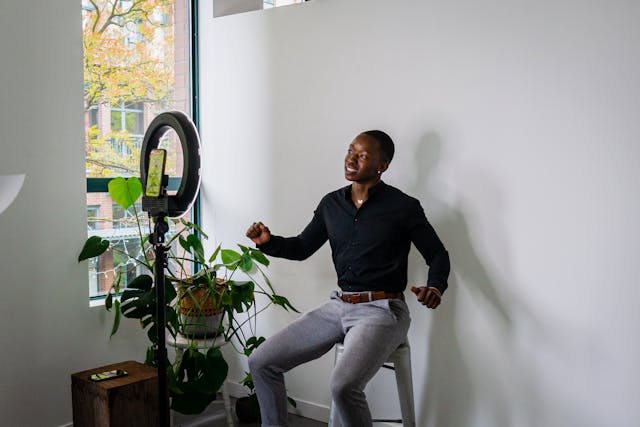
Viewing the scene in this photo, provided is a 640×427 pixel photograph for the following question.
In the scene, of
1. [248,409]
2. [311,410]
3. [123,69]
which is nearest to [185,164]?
[123,69]

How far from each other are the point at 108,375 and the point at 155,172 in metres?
0.89

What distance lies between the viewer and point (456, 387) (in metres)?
3.06

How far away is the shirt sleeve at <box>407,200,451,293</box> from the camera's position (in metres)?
2.76

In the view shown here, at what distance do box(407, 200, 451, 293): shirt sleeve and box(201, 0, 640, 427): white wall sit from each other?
21cm

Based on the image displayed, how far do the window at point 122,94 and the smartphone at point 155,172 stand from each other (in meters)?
0.79

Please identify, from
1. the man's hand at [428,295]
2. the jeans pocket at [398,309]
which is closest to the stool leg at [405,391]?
the jeans pocket at [398,309]


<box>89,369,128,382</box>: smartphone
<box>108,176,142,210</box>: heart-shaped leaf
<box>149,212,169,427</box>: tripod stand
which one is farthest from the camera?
<box>108,176,142,210</box>: heart-shaped leaf

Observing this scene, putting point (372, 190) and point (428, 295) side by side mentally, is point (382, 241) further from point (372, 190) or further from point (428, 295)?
point (428, 295)

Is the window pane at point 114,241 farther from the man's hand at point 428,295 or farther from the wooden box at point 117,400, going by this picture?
the man's hand at point 428,295

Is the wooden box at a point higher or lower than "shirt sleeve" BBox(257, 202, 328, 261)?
lower

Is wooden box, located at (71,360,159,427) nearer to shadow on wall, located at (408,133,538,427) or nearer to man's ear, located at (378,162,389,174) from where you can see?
shadow on wall, located at (408,133,538,427)

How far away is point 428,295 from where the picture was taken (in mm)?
2570

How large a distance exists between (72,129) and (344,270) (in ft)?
4.60

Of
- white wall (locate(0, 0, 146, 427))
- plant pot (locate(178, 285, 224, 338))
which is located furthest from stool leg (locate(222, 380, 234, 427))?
white wall (locate(0, 0, 146, 427))
